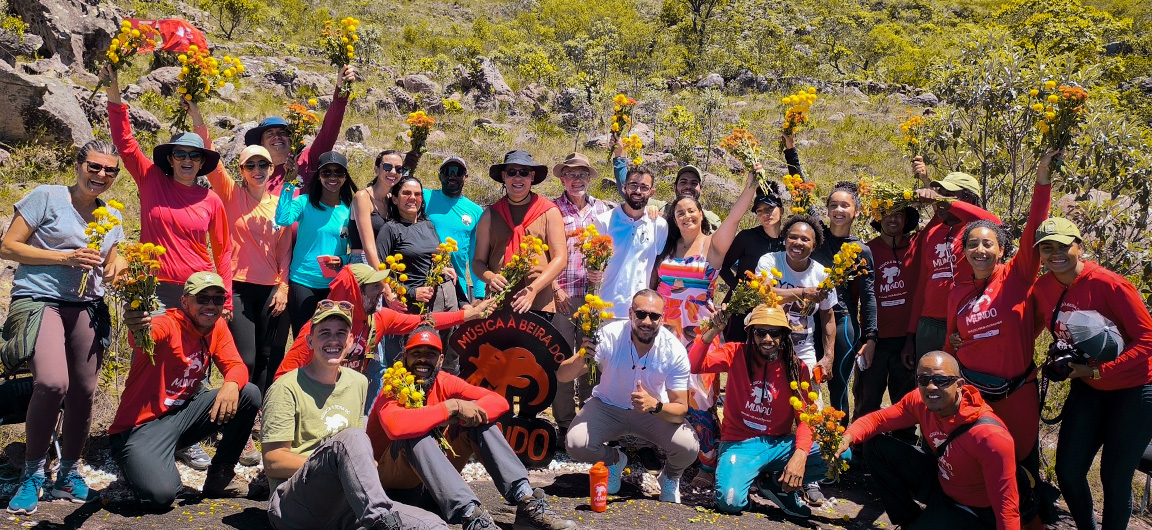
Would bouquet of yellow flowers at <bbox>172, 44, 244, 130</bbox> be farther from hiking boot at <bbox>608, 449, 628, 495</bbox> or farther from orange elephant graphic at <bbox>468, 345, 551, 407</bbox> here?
hiking boot at <bbox>608, 449, 628, 495</bbox>

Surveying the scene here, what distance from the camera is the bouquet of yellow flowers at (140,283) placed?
207 inches

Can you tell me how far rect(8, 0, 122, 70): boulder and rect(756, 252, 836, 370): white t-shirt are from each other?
1687 cm

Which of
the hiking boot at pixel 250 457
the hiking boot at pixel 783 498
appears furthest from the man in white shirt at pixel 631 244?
the hiking boot at pixel 250 457

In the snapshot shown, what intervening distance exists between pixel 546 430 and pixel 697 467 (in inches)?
60.8

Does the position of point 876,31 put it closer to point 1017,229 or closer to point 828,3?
point 828,3

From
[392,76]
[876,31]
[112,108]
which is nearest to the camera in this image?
[112,108]

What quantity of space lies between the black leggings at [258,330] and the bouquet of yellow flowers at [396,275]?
103cm

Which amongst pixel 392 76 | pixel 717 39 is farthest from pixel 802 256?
pixel 717 39

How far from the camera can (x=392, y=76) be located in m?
27.2

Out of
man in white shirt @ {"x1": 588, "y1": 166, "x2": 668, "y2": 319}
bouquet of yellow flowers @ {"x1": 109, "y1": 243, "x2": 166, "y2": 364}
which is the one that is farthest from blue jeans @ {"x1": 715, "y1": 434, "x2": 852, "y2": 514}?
bouquet of yellow flowers @ {"x1": 109, "y1": 243, "x2": 166, "y2": 364}

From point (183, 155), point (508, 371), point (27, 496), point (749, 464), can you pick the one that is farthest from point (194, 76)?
point (749, 464)

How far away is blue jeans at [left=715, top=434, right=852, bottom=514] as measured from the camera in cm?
616

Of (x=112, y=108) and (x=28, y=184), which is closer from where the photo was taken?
(x=112, y=108)

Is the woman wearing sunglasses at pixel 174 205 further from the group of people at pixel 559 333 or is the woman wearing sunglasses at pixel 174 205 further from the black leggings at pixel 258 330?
the black leggings at pixel 258 330
